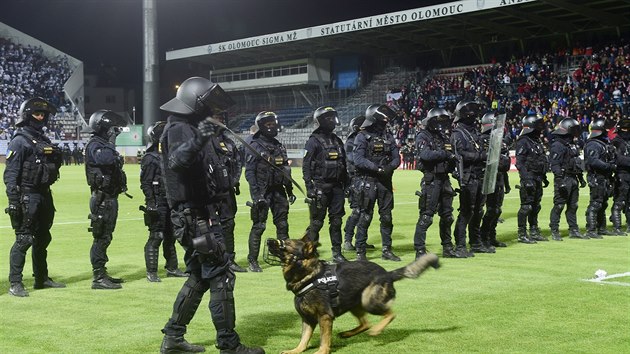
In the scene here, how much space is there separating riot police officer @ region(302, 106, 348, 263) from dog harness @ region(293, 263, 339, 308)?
4.78m

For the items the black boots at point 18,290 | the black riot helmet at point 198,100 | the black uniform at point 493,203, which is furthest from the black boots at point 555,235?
the black riot helmet at point 198,100

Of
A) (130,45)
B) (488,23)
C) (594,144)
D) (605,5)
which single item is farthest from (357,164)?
(130,45)

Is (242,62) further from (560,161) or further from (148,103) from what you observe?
(560,161)

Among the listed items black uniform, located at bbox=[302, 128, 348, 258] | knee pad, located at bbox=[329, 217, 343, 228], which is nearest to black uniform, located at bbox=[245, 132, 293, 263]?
black uniform, located at bbox=[302, 128, 348, 258]

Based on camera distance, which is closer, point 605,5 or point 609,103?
point 609,103

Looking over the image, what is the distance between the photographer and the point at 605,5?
39.4 m

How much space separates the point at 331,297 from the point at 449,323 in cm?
163

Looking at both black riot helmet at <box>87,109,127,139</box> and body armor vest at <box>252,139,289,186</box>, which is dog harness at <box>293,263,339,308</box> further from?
body armor vest at <box>252,139,289,186</box>

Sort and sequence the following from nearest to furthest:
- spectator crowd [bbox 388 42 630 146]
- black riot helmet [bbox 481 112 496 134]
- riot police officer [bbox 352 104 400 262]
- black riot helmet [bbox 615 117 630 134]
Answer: riot police officer [bbox 352 104 400 262] → black riot helmet [bbox 481 112 496 134] → black riot helmet [bbox 615 117 630 134] → spectator crowd [bbox 388 42 630 146]

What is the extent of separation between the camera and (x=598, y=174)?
14602 millimetres

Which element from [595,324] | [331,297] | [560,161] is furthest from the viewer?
[560,161]

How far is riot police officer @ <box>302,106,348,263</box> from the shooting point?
11.1m

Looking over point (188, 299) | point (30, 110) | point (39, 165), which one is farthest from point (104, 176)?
point (188, 299)

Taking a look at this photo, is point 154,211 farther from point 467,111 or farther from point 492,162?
point 492,162
